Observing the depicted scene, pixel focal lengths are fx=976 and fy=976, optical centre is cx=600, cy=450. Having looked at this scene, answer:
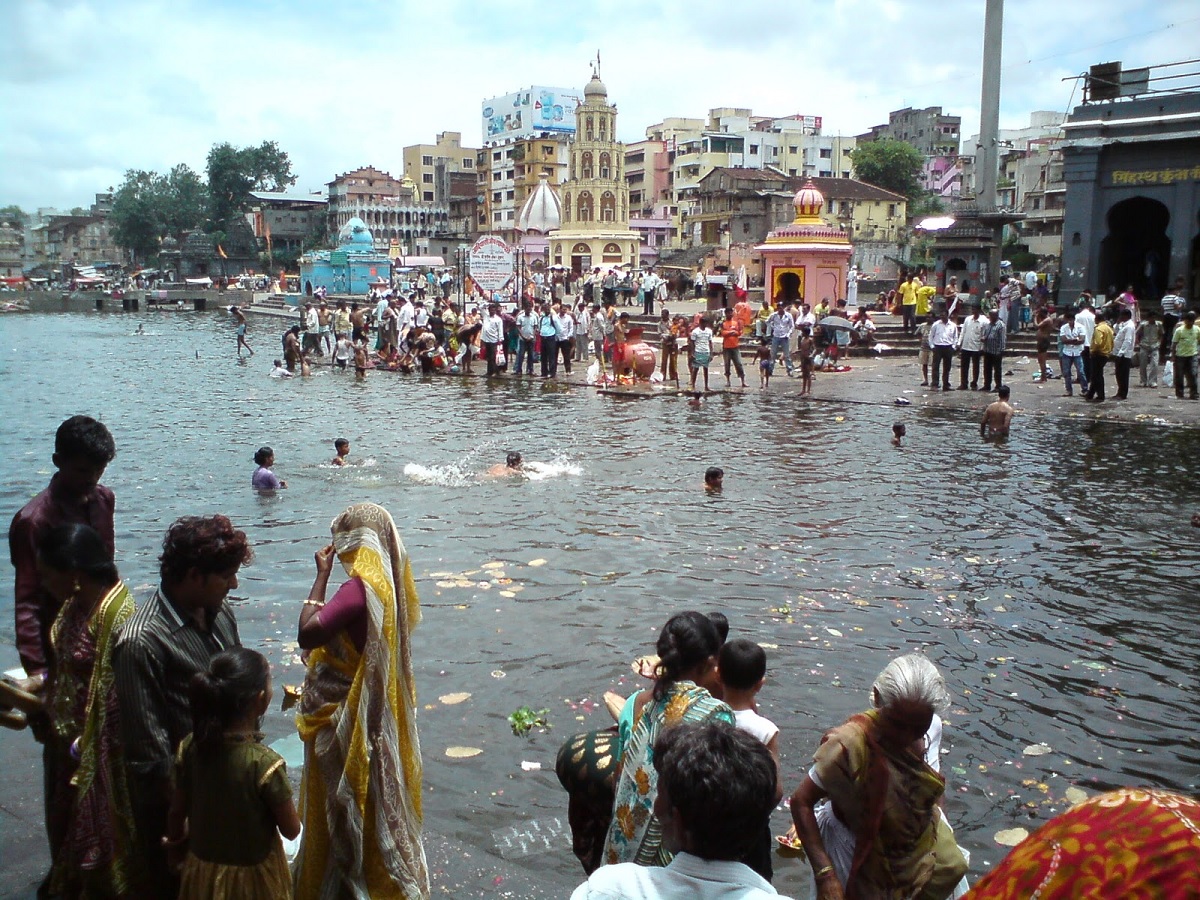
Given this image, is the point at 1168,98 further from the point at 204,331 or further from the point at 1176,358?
the point at 204,331

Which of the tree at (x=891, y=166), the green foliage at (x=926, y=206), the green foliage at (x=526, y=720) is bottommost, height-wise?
the green foliage at (x=526, y=720)

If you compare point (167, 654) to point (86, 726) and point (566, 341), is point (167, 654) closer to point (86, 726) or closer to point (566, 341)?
point (86, 726)

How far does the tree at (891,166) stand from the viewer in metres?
82.4

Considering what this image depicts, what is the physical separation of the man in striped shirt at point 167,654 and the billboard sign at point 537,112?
118 m

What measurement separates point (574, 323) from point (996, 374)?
11935 mm

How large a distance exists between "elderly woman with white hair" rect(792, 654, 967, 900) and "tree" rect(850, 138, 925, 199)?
8636cm

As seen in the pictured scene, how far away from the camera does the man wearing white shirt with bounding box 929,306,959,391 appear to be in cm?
2159

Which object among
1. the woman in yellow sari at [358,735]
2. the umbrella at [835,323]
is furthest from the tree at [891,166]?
the woman in yellow sari at [358,735]

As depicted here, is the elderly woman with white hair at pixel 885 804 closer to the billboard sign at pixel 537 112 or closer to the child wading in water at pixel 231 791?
the child wading in water at pixel 231 791

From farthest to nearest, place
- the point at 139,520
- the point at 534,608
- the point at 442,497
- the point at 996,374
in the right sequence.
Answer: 1. the point at 996,374
2. the point at 442,497
3. the point at 139,520
4. the point at 534,608

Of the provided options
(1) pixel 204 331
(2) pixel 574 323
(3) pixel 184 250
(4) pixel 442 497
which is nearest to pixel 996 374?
(2) pixel 574 323

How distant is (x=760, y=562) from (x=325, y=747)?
634 centimetres

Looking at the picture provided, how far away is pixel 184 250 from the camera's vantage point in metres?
102

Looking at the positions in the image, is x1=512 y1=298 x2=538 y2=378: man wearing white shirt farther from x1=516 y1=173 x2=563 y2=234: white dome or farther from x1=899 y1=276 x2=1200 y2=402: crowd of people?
x1=516 y1=173 x2=563 y2=234: white dome
